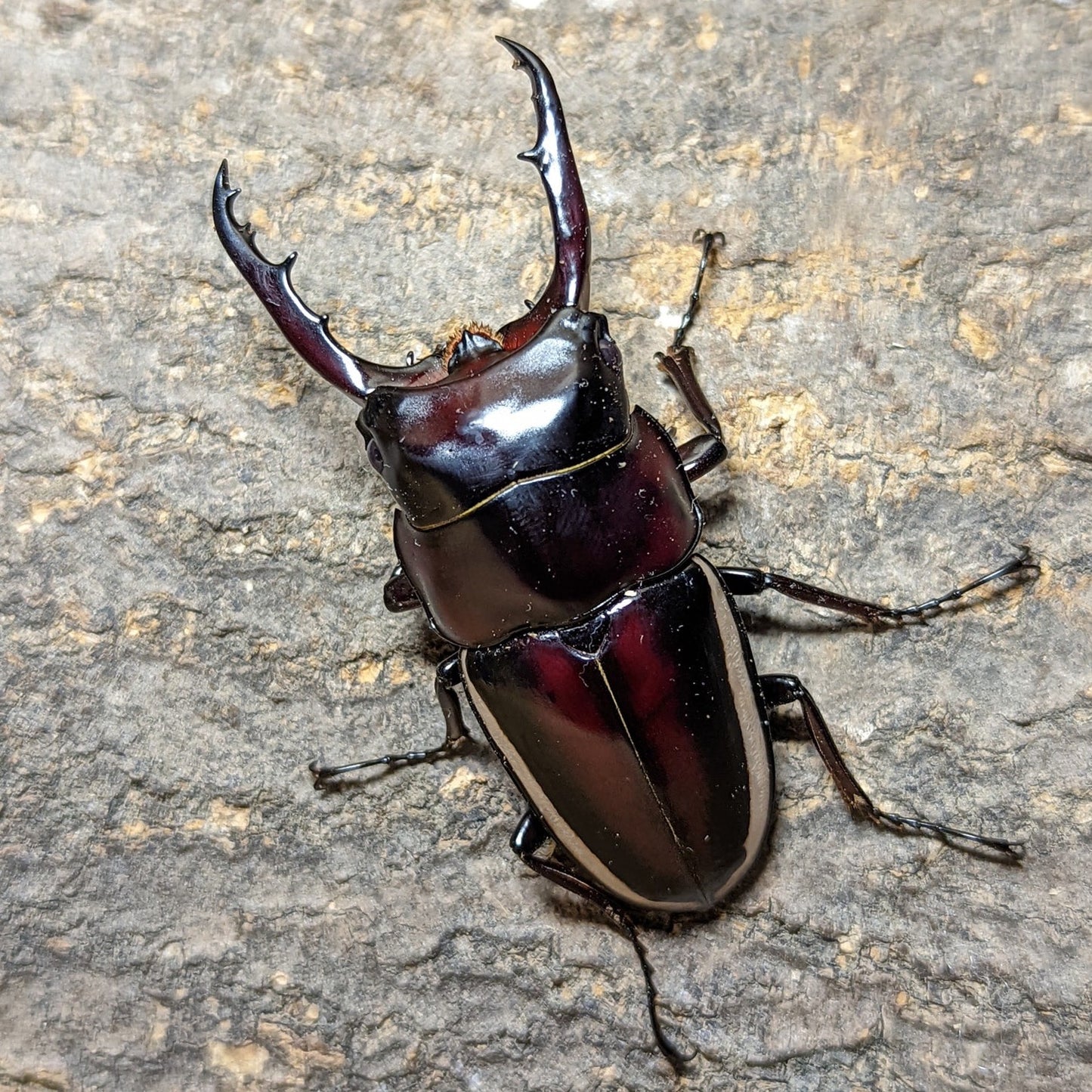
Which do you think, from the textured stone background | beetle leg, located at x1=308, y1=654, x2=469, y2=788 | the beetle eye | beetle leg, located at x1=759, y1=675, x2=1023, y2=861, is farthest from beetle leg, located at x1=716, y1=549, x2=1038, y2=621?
the beetle eye

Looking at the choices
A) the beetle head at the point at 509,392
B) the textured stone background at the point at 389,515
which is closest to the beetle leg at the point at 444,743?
the textured stone background at the point at 389,515

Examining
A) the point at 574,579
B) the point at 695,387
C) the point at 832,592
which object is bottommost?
the point at 832,592

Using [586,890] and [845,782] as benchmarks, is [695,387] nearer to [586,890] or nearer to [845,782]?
[845,782]

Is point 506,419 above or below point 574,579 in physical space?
above

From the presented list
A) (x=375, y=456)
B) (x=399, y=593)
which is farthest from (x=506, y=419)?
(x=399, y=593)

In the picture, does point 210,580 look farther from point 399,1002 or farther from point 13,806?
point 399,1002

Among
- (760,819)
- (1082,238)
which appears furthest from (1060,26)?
(760,819)
